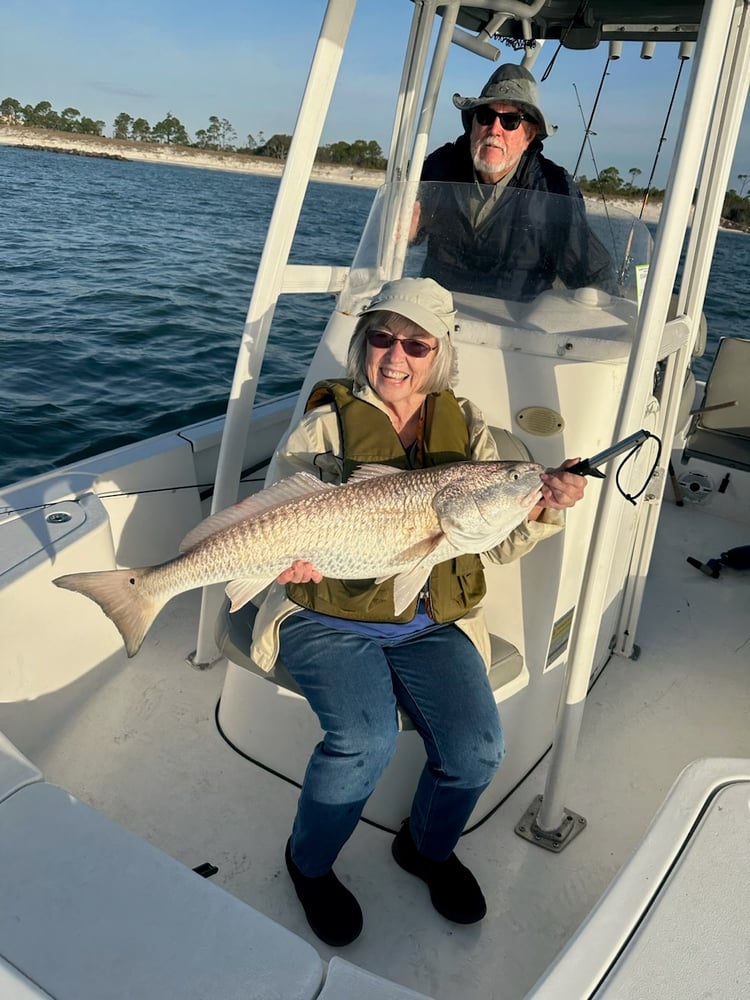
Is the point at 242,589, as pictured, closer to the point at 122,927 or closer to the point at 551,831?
the point at 122,927

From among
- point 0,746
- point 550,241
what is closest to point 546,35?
point 550,241

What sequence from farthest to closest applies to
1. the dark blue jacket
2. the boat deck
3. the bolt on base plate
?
the dark blue jacket
the bolt on base plate
the boat deck

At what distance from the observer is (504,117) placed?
3195 mm

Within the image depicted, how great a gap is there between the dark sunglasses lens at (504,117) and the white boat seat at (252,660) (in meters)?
2.19

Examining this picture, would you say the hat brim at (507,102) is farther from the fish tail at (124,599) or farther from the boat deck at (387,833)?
the boat deck at (387,833)

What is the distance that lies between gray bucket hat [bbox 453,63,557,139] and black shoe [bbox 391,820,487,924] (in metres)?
2.98

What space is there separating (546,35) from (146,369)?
23.3 ft

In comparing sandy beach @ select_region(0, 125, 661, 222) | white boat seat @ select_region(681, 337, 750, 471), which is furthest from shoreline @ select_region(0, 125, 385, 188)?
white boat seat @ select_region(681, 337, 750, 471)

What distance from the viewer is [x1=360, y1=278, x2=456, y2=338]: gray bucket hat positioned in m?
2.43

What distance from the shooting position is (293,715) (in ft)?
9.34

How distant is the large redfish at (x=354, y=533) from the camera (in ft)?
→ 7.33

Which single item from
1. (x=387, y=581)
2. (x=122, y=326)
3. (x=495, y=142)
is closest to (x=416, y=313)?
(x=387, y=581)

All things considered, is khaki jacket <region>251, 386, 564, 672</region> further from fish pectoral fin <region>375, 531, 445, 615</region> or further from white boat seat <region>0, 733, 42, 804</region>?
white boat seat <region>0, 733, 42, 804</region>

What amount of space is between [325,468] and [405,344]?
0.51 m
